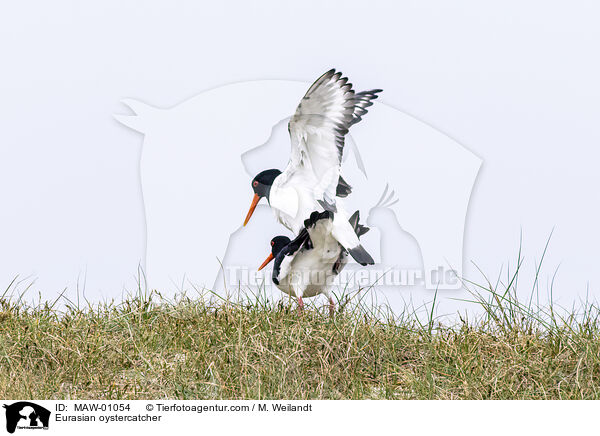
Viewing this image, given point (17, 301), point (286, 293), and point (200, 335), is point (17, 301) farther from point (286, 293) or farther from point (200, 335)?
point (286, 293)

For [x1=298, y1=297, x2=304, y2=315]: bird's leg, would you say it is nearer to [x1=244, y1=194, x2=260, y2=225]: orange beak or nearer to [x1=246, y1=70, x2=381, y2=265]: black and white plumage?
[x1=246, y1=70, x2=381, y2=265]: black and white plumage

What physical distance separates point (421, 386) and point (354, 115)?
179cm

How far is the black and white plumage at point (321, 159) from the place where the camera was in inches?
185

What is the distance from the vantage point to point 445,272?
5.52 m
